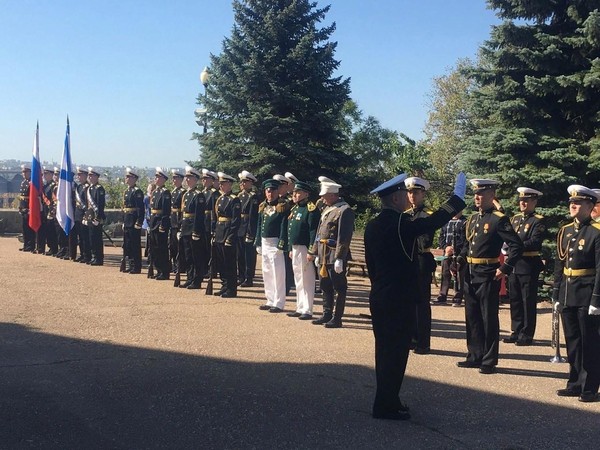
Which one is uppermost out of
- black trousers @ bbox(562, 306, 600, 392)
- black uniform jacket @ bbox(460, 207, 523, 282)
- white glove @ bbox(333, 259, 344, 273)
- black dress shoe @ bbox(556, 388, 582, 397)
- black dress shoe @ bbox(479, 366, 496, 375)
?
black uniform jacket @ bbox(460, 207, 523, 282)

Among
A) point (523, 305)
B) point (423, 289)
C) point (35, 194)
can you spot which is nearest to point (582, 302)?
point (423, 289)

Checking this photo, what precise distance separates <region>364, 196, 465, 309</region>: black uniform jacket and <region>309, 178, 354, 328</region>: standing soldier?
3248 mm

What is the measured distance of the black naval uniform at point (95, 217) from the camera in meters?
15.6

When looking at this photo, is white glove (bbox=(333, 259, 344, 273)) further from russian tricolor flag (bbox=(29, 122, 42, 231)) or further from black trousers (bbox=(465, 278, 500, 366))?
russian tricolor flag (bbox=(29, 122, 42, 231))

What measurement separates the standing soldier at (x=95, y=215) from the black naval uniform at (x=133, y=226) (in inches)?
38.3

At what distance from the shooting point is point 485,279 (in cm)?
766

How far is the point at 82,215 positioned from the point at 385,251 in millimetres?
11417

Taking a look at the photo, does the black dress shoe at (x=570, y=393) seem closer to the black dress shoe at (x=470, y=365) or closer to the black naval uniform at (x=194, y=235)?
the black dress shoe at (x=470, y=365)

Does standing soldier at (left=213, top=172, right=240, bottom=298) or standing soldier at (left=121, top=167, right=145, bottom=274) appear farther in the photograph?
standing soldier at (left=121, top=167, right=145, bottom=274)

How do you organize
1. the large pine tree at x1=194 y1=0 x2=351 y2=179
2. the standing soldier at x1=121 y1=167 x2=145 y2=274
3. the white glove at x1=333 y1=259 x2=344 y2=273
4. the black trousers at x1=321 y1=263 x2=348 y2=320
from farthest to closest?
the large pine tree at x1=194 y1=0 x2=351 y2=179, the standing soldier at x1=121 y1=167 x2=145 y2=274, the black trousers at x1=321 y1=263 x2=348 y2=320, the white glove at x1=333 y1=259 x2=344 y2=273

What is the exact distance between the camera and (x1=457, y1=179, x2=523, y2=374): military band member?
300 inches

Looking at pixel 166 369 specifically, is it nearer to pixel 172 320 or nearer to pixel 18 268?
pixel 172 320

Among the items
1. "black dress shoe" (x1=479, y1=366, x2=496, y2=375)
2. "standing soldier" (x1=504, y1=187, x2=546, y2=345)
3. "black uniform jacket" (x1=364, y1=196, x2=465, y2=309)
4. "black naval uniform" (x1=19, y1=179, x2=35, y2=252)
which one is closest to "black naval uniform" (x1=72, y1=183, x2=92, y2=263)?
"black naval uniform" (x1=19, y1=179, x2=35, y2=252)

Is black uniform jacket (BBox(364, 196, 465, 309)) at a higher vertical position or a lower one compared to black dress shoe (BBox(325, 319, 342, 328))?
higher
